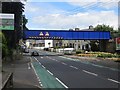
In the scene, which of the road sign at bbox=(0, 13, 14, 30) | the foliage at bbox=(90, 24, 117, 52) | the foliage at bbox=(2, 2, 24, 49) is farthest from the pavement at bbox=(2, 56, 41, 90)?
the foliage at bbox=(90, 24, 117, 52)

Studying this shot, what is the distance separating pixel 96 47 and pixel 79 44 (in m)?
43.6

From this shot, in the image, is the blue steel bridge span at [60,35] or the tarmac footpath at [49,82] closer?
the tarmac footpath at [49,82]

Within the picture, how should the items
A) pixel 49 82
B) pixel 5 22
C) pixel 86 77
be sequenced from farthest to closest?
pixel 86 77 < pixel 5 22 < pixel 49 82

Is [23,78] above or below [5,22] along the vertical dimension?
below

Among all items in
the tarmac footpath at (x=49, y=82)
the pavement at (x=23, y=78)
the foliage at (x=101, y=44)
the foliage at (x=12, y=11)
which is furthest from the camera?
the foliage at (x=101, y=44)

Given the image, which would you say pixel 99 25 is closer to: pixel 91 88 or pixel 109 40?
pixel 109 40

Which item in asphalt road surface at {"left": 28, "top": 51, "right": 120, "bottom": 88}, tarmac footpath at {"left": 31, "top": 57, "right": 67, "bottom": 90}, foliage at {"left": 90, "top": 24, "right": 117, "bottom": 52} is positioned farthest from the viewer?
foliage at {"left": 90, "top": 24, "right": 117, "bottom": 52}

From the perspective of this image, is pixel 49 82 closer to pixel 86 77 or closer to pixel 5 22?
pixel 86 77

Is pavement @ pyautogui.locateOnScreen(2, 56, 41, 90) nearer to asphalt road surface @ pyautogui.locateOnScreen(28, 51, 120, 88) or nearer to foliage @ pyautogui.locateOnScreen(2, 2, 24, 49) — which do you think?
asphalt road surface @ pyautogui.locateOnScreen(28, 51, 120, 88)

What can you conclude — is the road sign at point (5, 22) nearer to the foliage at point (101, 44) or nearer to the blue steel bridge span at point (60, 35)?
the blue steel bridge span at point (60, 35)

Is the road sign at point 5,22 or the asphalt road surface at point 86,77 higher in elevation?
the road sign at point 5,22

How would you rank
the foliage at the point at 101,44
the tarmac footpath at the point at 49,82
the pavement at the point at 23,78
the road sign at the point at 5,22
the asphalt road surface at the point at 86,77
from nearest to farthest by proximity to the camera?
the tarmac footpath at the point at 49,82
the pavement at the point at 23,78
the asphalt road surface at the point at 86,77
the road sign at the point at 5,22
the foliage at the point at 101,44

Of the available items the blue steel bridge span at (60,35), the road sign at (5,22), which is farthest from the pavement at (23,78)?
the blue steel bridge span at (60,35)

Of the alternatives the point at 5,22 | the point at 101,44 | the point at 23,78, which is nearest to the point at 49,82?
the point at 23,78
